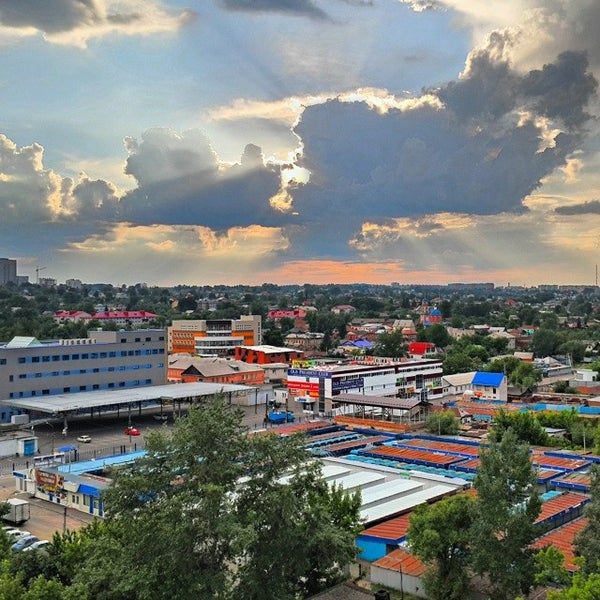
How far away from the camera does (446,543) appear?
1320 centimetres

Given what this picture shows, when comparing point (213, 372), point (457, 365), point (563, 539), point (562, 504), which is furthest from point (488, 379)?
point (563, 539)

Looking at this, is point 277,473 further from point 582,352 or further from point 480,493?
point 582,352

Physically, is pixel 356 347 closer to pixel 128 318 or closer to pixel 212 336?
pixel 212 336

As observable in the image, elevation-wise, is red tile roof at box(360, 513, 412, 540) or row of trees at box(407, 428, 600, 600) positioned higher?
row of trees at box(407, 428, 600, 600)

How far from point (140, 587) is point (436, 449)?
20074 millimetres

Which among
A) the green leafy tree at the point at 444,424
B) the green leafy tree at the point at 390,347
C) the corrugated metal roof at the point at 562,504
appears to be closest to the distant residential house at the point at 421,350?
the green leafy tree at the point at 390,347

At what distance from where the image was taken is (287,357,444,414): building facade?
40.6 metres

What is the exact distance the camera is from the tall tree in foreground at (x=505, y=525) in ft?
41.0

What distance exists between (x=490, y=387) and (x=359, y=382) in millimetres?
9967

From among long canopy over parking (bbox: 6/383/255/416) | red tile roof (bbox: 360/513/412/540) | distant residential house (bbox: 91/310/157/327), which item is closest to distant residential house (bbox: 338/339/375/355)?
long canopy over parking (bbox: 6/383/255/416)

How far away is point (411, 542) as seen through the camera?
13.6m

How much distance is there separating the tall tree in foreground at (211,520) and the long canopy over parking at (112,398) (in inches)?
768

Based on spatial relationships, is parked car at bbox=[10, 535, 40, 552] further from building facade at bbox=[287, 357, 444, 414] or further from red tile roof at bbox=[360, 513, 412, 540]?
building facade at bbox=[287, 357, 444, 414]

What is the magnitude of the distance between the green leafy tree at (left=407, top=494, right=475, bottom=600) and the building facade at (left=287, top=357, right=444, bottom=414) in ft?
85.1
